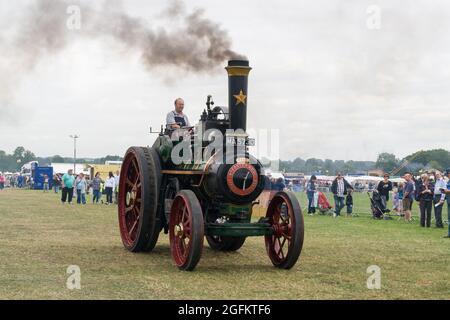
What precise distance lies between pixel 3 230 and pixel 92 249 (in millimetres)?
3824

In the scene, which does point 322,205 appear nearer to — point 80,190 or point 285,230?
point 80,190

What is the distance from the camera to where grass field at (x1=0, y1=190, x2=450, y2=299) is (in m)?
7.41

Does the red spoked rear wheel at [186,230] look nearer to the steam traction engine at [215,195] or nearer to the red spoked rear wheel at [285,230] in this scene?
the steam traction engine at [215,195]

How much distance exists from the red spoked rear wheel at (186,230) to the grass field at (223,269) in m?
0.19

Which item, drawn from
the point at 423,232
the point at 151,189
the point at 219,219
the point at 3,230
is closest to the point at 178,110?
the point at 151,189

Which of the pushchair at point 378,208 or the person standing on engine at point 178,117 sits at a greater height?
the person standing on engine at point 178,117

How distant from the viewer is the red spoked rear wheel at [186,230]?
8.58 meters

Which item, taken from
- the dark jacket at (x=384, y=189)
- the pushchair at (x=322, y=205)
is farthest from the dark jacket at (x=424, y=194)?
the pushchair at (x=322, y=205)

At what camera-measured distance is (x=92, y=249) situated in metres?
11.2

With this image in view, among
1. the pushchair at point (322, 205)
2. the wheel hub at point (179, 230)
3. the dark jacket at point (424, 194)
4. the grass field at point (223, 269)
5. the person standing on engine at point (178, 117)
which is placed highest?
the person standing on engine at point (178, 117)

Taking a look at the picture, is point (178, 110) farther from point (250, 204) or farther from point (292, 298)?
point (292, 298)

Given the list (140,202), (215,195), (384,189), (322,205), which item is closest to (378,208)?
(384,189)

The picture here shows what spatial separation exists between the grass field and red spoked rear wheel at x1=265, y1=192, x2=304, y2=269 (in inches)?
8.0

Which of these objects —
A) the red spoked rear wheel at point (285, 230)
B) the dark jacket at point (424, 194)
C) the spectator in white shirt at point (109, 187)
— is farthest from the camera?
the spectator in white shirt at point (109, 187)
